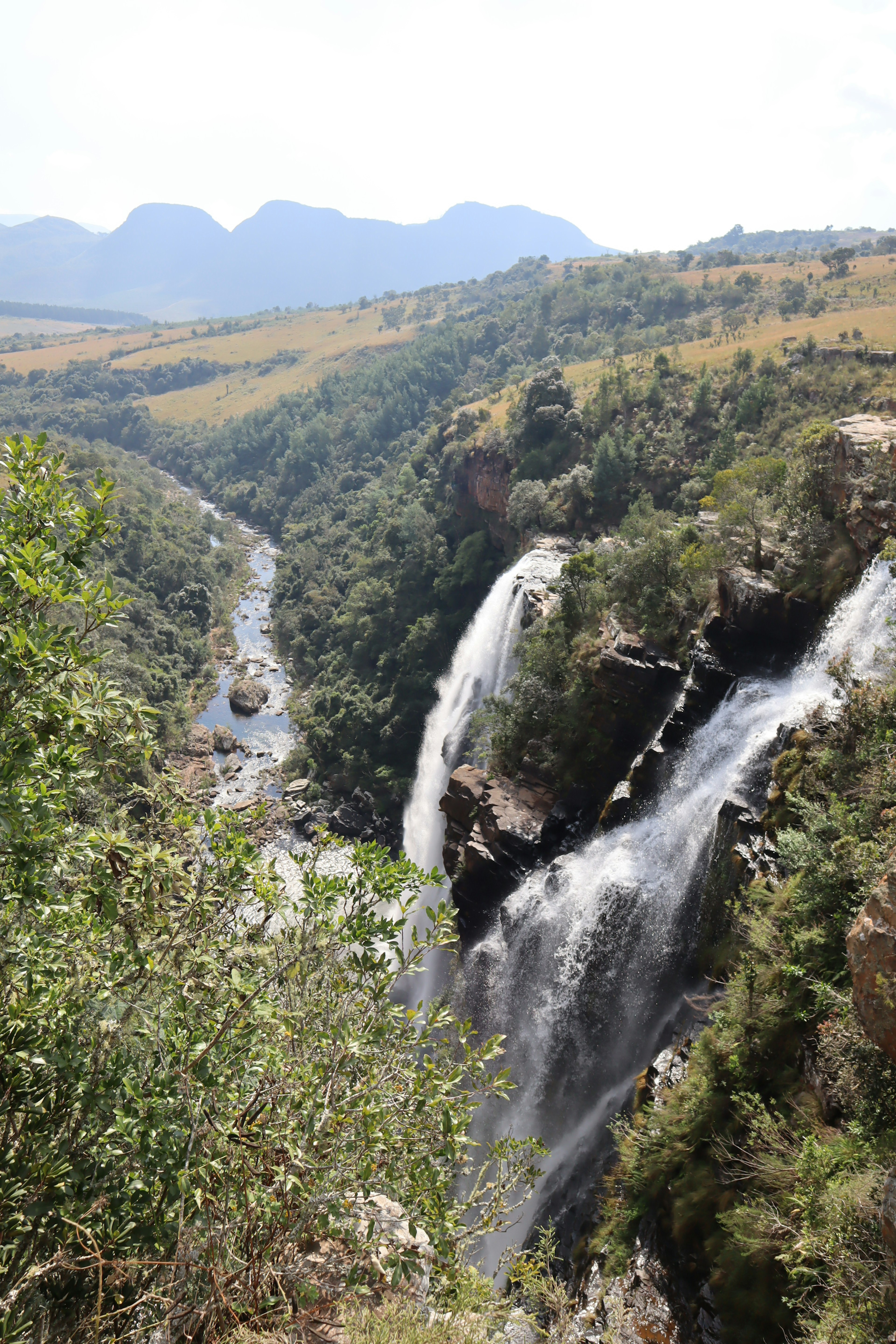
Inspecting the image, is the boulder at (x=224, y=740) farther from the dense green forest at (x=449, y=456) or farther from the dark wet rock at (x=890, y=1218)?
the dark wet rock at (x=890, y=1218)

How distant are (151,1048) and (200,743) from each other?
35234 millimetres

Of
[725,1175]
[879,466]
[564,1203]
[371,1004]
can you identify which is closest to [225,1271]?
[371,1004]

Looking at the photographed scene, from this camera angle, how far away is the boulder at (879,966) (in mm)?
6988

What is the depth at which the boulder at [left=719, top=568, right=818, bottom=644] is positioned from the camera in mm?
17141

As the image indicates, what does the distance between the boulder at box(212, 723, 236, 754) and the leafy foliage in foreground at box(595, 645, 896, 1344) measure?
30671mm

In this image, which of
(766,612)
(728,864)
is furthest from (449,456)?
(728,864)

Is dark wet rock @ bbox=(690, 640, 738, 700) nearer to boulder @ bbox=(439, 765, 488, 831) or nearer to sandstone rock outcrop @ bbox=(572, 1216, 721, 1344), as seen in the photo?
boulder @ bbox=(439, 765, 488, 831)

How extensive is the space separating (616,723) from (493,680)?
32.8 ft

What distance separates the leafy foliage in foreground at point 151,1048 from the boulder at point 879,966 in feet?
15.4

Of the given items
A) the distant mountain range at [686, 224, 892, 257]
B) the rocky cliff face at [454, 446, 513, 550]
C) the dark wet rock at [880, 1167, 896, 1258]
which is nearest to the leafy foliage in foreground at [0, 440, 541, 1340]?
the dark wet rock at [880, 1167, 896, 1258]

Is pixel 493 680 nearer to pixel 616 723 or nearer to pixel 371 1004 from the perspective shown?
pixel 616 723

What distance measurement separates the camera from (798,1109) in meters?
8.82

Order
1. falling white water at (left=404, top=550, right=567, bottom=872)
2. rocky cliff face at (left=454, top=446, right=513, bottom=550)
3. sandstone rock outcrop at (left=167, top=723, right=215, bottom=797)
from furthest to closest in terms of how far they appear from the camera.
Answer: rocky cliff face at (left=454, top=446, right=513, bottom=550) < sandstone rock outcrop at (left=167, top=723, right=215, bottom=797) < falling white water at (left=404, top=550, right=567, bottom=872)

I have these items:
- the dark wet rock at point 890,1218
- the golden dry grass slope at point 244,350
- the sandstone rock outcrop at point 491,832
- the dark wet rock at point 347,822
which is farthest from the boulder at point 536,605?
the golden dry grass slope at point 244,350
